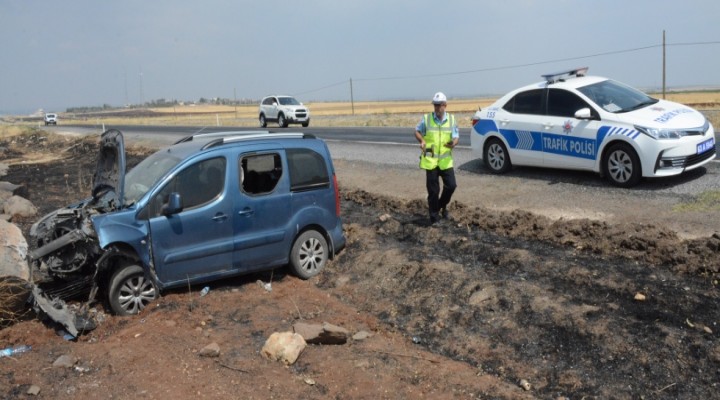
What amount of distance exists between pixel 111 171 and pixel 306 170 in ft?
7.51

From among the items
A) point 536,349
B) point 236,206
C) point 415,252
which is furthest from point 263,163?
point 536,349

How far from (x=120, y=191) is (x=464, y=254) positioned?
4205 millimetres

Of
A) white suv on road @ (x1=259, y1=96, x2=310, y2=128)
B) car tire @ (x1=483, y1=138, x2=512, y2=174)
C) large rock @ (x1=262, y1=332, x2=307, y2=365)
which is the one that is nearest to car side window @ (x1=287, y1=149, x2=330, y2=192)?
large rock @ (x1=262, y1=332, x2=307, y2=365)

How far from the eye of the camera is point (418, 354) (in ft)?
19.1

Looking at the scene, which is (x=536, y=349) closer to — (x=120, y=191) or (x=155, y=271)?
(x=155, y=271)

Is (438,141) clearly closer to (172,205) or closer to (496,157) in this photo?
(172,205)

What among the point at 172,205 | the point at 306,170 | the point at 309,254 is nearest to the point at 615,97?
the point at 306,170

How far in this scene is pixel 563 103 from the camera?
37.7 ft

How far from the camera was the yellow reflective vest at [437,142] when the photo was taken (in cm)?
906

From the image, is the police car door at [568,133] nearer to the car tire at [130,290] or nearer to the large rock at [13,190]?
the car tire at [130,290]

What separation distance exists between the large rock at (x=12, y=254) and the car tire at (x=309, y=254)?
2.96 metres

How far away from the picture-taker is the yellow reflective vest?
906 centimetres

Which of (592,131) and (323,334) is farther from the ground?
(592,131)

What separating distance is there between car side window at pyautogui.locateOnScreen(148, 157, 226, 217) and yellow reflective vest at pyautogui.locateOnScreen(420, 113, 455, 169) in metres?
3.04
